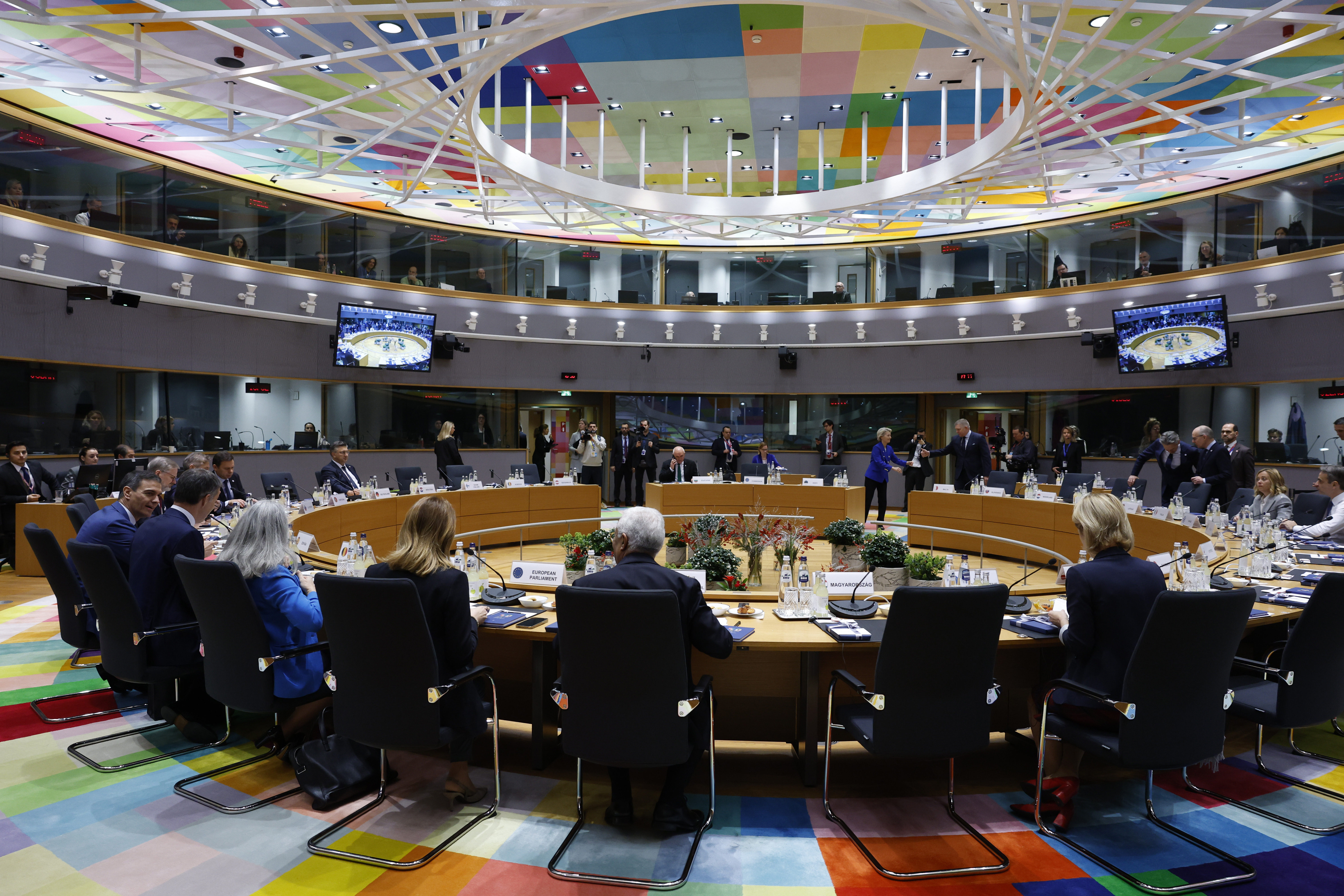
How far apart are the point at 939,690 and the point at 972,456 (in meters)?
7.89

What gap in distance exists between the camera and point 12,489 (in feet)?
24.0

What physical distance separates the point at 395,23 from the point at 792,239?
8767mm

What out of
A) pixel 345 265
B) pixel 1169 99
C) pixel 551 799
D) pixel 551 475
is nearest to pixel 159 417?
pixel 345 265

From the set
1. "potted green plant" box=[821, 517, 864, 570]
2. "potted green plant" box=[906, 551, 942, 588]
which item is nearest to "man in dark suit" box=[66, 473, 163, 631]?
"potted green plant" box=[906, 551, 942, 588]

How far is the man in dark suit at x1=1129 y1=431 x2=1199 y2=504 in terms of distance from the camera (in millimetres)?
7637

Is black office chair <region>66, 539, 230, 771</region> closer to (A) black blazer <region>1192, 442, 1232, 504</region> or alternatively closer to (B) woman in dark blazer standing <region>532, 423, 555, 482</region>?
(A) black blazer <region>1192, 442, 1232, 504</region>

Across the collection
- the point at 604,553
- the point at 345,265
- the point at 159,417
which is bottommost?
the point at 604,553

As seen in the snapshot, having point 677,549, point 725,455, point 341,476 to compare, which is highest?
point 725,455

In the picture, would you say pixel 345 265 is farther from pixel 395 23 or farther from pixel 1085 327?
pixel 1085 327

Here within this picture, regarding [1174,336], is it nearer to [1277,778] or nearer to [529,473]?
[1277,778]

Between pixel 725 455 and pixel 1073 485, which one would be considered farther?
pixel 725 455

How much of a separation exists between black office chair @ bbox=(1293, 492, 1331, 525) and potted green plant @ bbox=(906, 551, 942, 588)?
3.70 m

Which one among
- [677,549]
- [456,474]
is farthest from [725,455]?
[677,549]

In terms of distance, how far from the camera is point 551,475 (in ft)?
43.2
